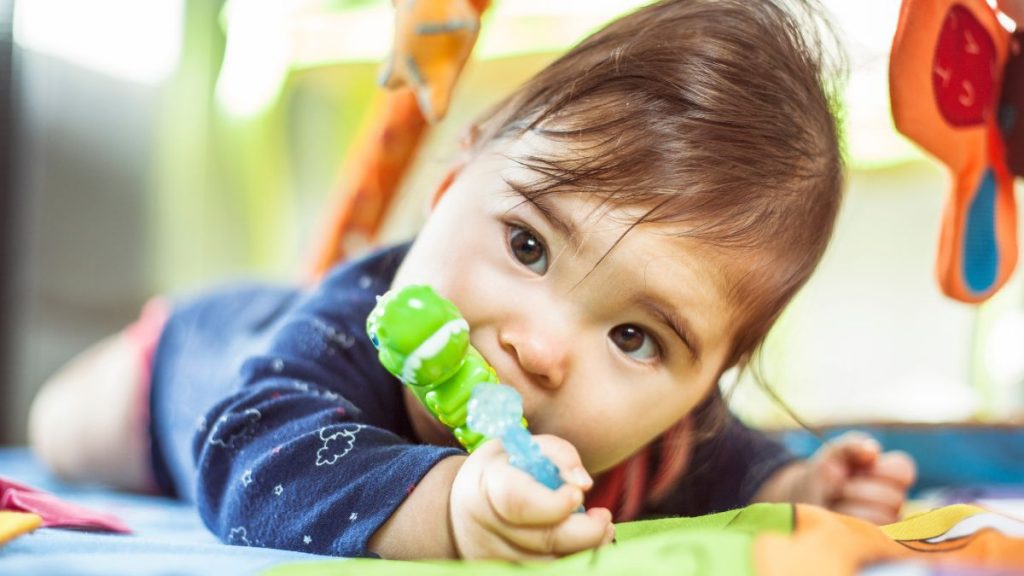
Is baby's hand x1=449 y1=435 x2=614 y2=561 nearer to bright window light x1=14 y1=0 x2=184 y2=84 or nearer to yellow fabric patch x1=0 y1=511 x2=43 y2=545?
yellow fabric patch x1=0 y1=511 x2=43 y2=545

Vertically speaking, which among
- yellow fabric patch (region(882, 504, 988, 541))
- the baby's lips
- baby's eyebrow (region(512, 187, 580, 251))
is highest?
baby's eyebrow (region(512, 187, 580, 251))

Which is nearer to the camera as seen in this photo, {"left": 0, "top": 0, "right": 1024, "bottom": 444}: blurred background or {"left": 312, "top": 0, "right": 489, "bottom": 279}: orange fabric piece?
{"left": 312, "top": 0, "right": 489, "bottom": 279}: orange fabric piece

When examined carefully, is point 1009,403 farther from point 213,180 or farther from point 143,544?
point 143,544

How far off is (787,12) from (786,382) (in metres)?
1.67

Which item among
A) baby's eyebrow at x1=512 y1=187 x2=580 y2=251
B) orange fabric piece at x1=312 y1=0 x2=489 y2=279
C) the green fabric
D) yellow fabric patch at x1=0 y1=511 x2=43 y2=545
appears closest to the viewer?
the green fabric

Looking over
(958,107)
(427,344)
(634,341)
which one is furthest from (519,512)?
(958,107)

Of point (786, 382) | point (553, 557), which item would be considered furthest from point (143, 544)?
point (786, 382)

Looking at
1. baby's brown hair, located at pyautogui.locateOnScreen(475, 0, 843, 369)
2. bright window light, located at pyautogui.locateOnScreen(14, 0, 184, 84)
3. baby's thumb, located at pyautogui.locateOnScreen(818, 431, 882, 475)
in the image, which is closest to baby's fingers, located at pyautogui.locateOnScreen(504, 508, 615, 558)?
baby's brown hair, located at pyautogui.locateOnScreen(475, 0, 843, 369)

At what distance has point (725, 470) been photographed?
3.03 ft

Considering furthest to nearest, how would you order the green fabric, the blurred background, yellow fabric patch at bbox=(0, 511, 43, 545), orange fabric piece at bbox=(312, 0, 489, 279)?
the blurred background
orange fabric piece at bbox=(312, 0, 489, 279)
yellow fabric patch at bbox=(0, 511, 43, 545)
the green fabric

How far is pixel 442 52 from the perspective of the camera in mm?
705

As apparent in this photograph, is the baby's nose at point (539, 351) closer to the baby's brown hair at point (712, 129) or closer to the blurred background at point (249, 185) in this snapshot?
the baby's brown hair at point (712, 129)

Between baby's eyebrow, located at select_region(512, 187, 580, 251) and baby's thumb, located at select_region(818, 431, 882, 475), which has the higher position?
baby's eyebrow, located at select_region(512, 187, 580, 251)

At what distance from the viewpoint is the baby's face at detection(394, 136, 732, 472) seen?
0.57 m
